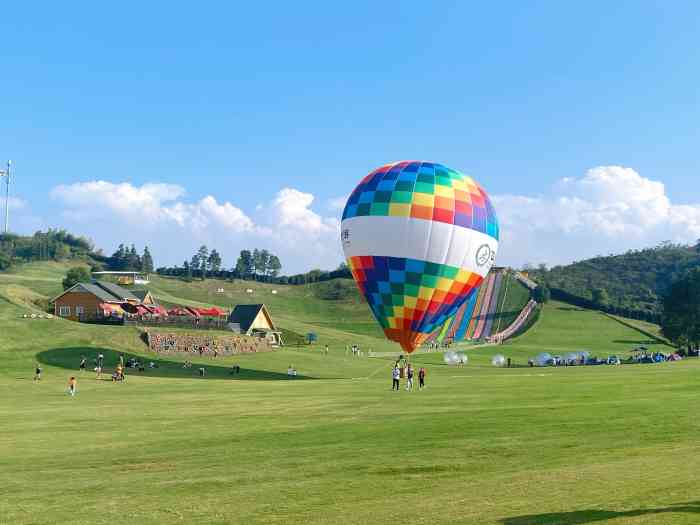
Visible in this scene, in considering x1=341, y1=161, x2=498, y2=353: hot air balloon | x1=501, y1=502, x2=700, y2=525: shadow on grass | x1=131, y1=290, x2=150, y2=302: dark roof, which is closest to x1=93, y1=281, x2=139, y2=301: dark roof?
x1=131, y1=290, x2=150, y2=302: dark roof

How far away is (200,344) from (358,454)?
222 ft

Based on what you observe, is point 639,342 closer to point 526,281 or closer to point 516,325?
point 516,325

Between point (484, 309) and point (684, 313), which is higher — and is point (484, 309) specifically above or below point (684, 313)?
above

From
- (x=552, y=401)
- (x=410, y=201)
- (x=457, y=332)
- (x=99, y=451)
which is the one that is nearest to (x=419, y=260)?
(x=410, y=201)

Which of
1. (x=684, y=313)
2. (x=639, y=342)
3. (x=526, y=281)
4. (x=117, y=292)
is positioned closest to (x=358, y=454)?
(x=684, y=313)

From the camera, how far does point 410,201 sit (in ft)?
186

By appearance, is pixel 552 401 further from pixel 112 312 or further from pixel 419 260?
pixel 112 312

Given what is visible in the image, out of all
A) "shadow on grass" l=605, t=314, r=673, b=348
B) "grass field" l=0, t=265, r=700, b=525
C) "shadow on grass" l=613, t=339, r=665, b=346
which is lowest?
"grass field" l=0, t=265, r=700, b=525

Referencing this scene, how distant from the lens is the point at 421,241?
56531 millimetres

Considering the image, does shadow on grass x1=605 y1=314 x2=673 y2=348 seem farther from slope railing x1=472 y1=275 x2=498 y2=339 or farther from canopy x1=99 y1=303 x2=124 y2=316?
canopy x1=99 y1=303 x2=124 y2=316

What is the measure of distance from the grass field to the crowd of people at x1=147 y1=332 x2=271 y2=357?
32464 mm

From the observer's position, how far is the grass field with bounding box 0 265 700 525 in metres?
16.7

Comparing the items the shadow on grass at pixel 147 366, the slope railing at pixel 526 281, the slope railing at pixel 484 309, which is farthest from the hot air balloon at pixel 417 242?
the slope railing at pixel 526 281

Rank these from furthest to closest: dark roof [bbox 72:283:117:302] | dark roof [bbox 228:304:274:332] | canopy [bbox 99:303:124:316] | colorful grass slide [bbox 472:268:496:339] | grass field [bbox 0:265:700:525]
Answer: colorful grass slide [bbox 472:268:496:339]
dark roof [bbox 72:283:117:302]
dark roof [bbox 228:304:274:332]
canopy [bbox 99:303:124:316]
grass field [bbox 0:265:700:525]
